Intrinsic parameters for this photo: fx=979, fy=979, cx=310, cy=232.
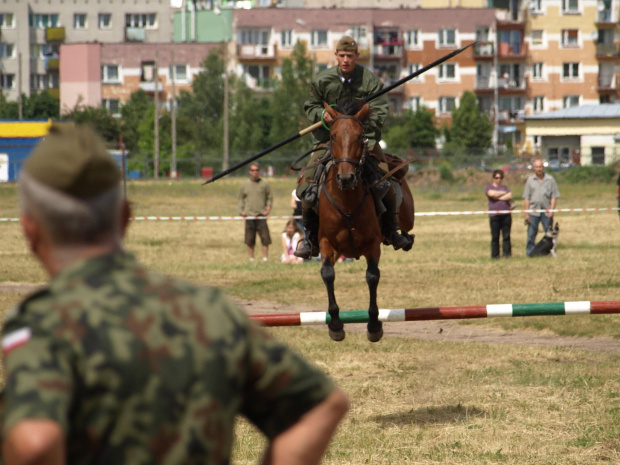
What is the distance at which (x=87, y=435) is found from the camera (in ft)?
7.19

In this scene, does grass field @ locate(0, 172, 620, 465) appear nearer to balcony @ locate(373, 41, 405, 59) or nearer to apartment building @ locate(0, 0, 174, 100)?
balcony @ locate(373, 41, 405, 59)

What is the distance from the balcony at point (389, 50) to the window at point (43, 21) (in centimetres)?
3644

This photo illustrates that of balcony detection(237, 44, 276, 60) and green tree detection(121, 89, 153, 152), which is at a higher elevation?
balcony detection(237, 44, 276, 60)

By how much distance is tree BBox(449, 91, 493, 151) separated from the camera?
8143 centimetres

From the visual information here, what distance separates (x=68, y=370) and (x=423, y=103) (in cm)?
9110

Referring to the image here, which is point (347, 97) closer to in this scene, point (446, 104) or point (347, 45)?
point (347, 45)

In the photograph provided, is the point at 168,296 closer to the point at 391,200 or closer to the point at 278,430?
the point at 278,430

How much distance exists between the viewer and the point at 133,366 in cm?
219

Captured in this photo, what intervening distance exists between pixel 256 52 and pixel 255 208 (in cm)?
7274

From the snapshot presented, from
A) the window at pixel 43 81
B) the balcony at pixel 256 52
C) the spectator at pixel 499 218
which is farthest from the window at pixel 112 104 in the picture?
the spectator at pixel 499 218

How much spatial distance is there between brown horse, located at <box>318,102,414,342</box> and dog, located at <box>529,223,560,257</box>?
1206 centimetres

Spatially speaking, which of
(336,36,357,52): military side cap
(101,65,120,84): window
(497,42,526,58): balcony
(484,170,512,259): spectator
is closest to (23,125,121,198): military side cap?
(336,36,357,52): military side cap

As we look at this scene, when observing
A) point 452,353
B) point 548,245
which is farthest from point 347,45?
point 548,245

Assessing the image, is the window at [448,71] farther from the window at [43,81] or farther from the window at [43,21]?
the window at [43,21]
